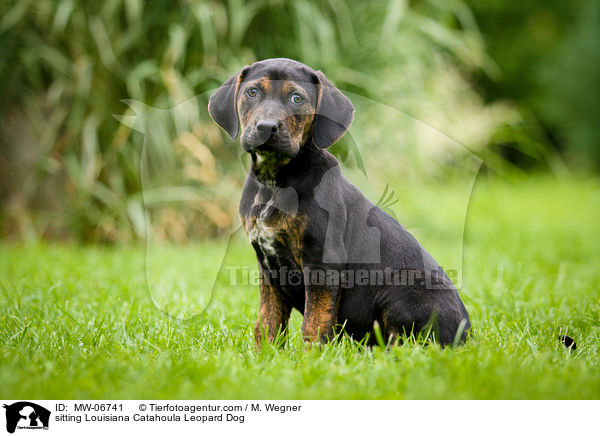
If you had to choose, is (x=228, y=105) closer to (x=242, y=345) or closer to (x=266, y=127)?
(x=266, y=127)

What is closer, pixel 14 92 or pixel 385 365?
pixel 385 365

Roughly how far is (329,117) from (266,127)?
Result: 359 mm

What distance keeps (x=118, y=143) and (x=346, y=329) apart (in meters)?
4.12

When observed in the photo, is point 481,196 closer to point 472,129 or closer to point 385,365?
point 472,129

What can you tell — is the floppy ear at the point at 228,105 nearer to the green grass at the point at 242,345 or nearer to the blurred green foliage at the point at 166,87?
the green grass at the point at 242,345

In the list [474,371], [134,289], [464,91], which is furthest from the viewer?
[464,91]

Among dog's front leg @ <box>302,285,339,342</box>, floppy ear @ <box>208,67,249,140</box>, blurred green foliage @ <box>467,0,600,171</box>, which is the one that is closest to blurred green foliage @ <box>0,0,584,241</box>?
floppy ear @ <box>208,67,249,140</box>

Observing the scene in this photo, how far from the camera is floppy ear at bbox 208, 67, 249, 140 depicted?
267 centimetres

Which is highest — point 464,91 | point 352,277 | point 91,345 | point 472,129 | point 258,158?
point 464,91

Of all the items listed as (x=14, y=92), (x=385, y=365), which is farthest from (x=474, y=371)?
(x=14, y=92)

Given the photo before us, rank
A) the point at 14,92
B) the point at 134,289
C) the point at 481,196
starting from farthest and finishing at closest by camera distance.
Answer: the point at 481,196
the point at 14,92
the point at 134,289

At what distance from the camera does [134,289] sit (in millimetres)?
4164
